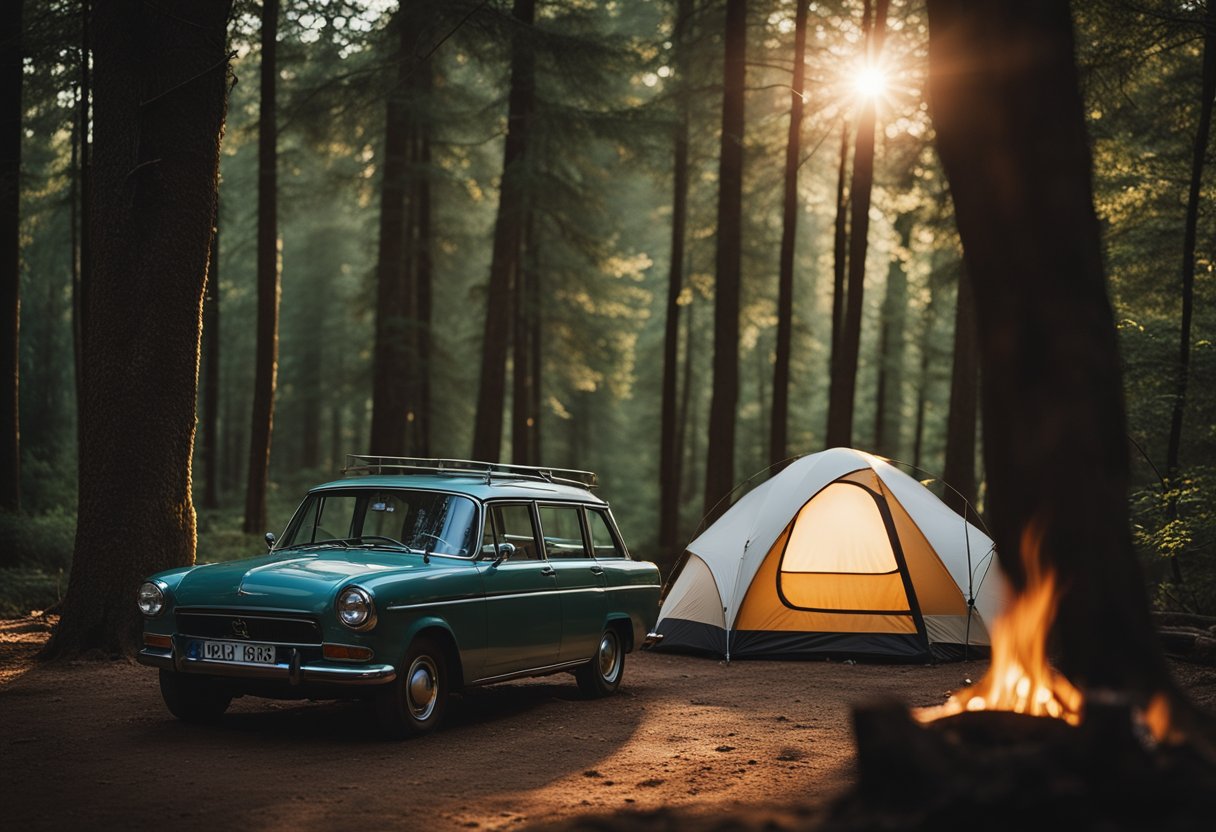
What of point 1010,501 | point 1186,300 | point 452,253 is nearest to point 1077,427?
point 1010,501

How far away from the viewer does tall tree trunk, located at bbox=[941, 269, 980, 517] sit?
22188mm

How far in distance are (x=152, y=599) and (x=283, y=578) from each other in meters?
1.07

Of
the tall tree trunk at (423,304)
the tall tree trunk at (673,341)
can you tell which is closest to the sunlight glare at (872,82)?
the tall tree trunk at (673,341)

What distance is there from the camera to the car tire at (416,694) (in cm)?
799

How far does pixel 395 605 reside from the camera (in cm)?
794

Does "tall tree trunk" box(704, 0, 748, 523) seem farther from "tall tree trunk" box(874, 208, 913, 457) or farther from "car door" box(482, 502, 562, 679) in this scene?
"tall tree trunk" box(874, 208, 913, 457)

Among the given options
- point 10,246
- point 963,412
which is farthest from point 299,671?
point 963,412

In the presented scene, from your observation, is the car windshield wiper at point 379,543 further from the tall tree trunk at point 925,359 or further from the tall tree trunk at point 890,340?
the tall tree trunk at point 890,340

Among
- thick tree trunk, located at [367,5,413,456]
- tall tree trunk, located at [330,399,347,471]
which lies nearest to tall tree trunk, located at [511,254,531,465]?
thick tree trunk, located at [367,5,413,456]

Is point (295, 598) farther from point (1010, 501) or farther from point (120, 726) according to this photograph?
point (1010, 501)

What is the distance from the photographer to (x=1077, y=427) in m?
5.09

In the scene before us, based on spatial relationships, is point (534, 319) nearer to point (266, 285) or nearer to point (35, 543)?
point (266, 285)

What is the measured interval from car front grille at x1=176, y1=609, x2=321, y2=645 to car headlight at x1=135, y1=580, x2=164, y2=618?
0.74 ft

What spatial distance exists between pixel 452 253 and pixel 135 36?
18757 millimetres
